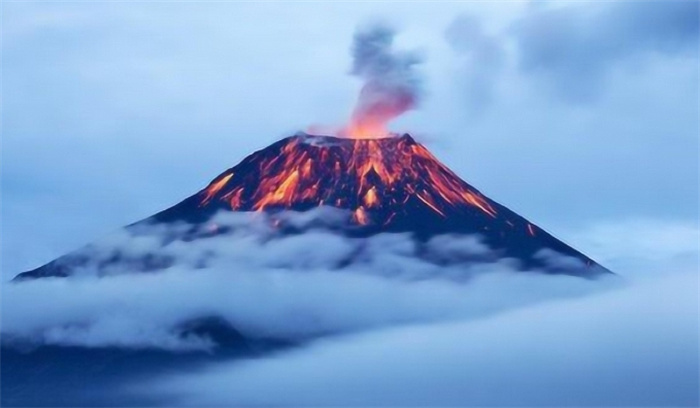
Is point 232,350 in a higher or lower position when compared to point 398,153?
lower

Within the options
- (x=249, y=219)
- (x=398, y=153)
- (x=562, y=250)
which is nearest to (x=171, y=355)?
(x=249, y=219)

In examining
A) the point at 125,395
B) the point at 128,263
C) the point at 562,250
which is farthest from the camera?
the point at 128,263

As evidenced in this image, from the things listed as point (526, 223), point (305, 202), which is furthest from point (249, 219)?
point (526, 223)

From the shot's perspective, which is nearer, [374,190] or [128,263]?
[374,190]

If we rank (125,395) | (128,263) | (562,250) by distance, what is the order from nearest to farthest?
(125,395) → (562,250) → (128,263)

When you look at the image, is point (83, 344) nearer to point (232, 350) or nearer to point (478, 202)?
point (232, 350)

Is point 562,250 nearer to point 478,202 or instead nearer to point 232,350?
point 478,202
